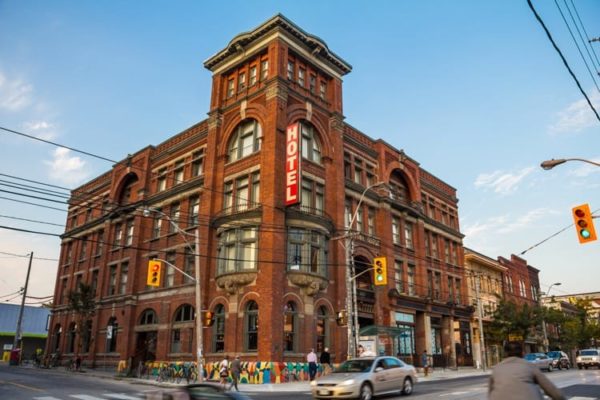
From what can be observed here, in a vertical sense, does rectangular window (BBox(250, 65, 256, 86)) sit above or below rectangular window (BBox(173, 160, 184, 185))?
above

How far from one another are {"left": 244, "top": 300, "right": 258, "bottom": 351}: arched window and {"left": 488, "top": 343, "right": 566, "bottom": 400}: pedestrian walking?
23.0 meters

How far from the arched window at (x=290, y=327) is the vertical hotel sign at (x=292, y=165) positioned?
6.37 m

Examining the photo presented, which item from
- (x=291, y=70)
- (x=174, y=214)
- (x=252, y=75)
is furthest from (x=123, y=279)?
(x=291, y=70)

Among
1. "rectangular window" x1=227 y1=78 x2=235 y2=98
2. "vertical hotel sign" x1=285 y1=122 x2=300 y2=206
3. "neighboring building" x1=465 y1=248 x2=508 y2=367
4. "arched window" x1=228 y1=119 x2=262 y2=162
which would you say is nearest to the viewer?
"vertical hotel sign" x1=285 y1=122 x2=300 y2=206

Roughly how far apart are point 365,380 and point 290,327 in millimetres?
13296

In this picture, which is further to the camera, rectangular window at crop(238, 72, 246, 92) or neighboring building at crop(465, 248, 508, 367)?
neighboring building at crop(465, 248, 508, 367)

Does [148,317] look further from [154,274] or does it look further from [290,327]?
[290,327]

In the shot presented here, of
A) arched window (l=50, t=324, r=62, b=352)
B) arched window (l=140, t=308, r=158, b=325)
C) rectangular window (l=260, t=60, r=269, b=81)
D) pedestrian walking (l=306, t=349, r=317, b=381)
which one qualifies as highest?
rectangular window (l=260, t=60, r=269, b=81)

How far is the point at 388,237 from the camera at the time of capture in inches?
1535

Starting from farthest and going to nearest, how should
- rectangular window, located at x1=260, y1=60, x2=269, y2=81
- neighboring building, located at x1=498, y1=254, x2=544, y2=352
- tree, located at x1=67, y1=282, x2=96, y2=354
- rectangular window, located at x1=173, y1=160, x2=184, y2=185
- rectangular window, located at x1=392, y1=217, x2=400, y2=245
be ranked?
neighboring building, located at x1=498, y1=254, x2=544, y2=352 < rectangular window, located at x1=392, y1=217, x2=400, y2=245 < tree, located at x1=67, y1=282, x2=96, y2=354 < rectangular window, located at x1=173, y1=160, x2=184, y2=185 < rectangular window, located at x1=260, y1=60, x2=269, y2=81

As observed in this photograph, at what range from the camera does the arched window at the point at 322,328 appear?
2998 centimetres

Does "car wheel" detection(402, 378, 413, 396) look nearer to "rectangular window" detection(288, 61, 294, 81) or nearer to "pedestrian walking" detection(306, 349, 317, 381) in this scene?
"pedestrian walking" detection(306, 349, 317, 381)

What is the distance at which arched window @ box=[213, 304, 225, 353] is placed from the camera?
29547 mm

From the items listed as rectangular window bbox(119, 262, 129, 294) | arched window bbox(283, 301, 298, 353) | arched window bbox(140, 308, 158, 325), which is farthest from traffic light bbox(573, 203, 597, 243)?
rectangular window bbox(119, 262, 129, 294)
